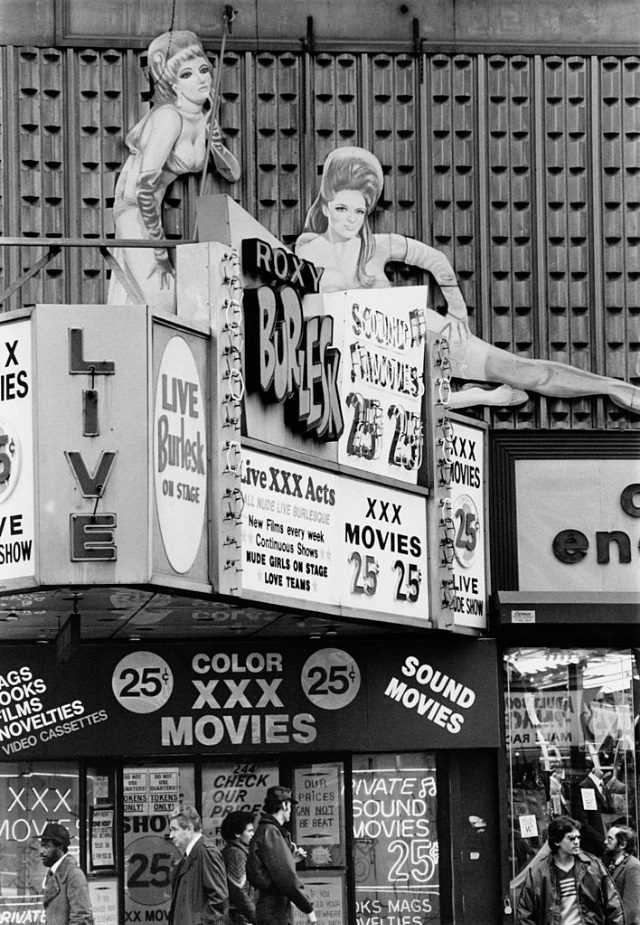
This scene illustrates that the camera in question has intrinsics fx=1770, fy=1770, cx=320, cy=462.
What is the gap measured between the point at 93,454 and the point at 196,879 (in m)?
4.13

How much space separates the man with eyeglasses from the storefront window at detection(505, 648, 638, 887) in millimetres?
6398

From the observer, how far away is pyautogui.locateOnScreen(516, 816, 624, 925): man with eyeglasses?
1458cm

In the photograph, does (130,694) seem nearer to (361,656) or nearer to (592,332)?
(361,656)

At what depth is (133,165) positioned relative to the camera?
21484mm

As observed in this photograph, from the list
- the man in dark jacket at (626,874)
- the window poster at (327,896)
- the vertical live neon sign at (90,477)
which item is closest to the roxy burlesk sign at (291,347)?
the vertical live neon sign at (90,477)

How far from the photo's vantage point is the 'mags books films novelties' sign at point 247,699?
20406mm

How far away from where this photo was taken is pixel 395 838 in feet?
69.2

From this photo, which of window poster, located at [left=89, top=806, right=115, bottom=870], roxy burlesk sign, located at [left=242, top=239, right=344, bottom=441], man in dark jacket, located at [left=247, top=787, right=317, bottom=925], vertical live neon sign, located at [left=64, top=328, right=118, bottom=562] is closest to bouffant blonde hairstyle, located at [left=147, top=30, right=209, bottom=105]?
roxy burlesk sign, located at [left=242, top=239, right=344, bottom=441]

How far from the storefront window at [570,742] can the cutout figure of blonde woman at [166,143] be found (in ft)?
21.8

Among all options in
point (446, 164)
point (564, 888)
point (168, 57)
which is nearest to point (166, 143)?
point (168, 57)

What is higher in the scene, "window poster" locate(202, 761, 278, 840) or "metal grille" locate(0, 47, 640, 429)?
"metal grille" locate(0, 47, 640, 429)

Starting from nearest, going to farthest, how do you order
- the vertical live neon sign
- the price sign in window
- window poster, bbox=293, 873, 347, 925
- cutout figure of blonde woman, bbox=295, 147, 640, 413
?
the vertical live neon sign
window poster, bbox=293, 873, 347, 925
the price sign in window
cutout figure of blonde woman, bbox=295, 147, 640, 413

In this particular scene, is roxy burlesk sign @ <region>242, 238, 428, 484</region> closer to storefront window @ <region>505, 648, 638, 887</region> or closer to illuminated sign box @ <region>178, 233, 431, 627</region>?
illuminated sign box @ <region>178, 233, 431, 627</region>

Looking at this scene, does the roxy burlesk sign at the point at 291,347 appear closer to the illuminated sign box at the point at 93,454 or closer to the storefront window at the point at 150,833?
the illuminated sign box at the point at 93,454
